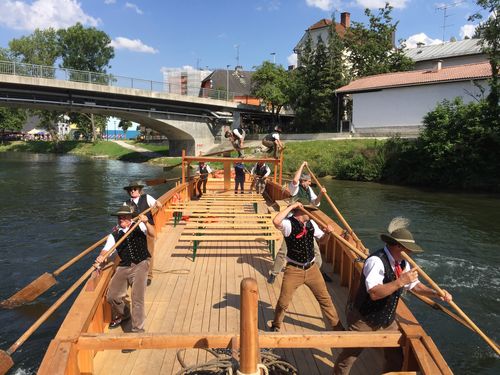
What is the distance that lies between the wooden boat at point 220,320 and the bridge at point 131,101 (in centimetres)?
2693

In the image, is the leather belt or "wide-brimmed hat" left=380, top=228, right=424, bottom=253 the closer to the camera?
"wide-brimmed hat" left=380, top=228, right=424, bottom=253

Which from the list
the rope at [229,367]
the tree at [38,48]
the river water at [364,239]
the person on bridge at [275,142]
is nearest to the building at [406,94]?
the river water at [364,239]

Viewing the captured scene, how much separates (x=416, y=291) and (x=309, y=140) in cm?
3853

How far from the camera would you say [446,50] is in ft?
180

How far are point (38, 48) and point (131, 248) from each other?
7465 cm

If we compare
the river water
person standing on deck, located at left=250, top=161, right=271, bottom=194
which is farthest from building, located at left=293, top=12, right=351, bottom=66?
person standing on deck, located at left=250, top=161, right=271, bottom=194

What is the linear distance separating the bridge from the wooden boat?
88.4 ft

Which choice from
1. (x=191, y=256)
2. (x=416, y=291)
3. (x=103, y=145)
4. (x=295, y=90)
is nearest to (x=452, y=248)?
(x=191, y=256)

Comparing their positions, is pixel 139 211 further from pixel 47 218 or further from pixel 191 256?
pixel 47 218

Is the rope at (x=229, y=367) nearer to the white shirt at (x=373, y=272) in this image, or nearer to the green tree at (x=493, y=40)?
the white shirt at (x=373, y=272)

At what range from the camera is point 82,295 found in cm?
450

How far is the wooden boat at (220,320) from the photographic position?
131 inches

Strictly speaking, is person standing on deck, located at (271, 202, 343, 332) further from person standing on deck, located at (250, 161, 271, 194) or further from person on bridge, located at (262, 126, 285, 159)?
person standing on deck, located at (250, 161, 271, 194)

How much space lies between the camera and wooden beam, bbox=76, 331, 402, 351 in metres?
3.34
